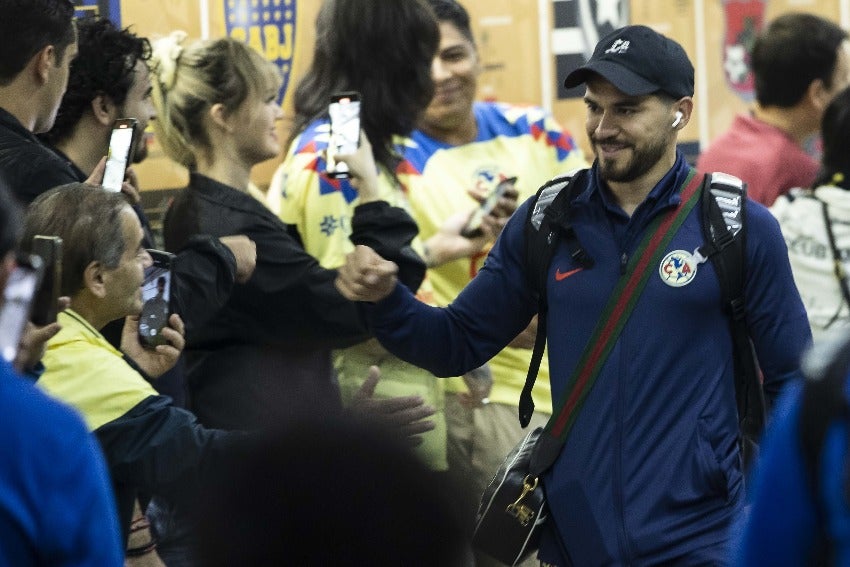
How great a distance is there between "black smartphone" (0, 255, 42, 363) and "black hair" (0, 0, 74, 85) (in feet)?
6.66

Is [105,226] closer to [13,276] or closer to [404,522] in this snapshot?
[13,276]

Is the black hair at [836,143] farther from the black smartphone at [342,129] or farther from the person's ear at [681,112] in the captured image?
the person's ear at [681,112]

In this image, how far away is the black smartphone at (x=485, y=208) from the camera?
4.94 meters

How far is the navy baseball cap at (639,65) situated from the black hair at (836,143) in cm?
191

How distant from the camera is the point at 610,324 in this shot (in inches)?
148

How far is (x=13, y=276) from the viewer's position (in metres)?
2.22

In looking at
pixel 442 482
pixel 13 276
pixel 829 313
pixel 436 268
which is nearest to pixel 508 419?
pixel 436 268

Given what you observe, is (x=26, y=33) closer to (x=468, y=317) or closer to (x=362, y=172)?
(x=362, y=172)

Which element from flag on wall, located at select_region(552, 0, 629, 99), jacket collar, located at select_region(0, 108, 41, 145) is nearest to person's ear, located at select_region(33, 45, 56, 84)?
jacket collar, located at select_region(0, 108, 41, 145)

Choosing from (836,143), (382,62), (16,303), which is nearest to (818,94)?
(836,143)

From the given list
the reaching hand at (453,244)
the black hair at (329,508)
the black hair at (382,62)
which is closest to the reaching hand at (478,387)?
the reaching hand at (453,244)

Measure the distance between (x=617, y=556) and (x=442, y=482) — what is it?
2.12 m

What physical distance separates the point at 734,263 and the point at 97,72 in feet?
6.24

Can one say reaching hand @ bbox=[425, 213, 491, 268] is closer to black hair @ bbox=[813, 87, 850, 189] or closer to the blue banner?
black hair @ bbox=[813, 87, 850, 189]
